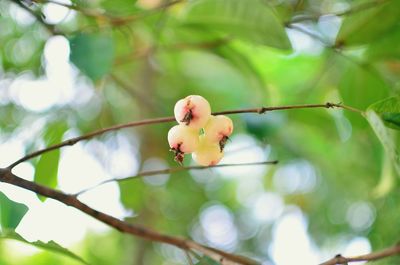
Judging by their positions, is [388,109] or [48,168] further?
[48,168]

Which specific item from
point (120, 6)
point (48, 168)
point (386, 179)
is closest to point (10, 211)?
point (48, 168)

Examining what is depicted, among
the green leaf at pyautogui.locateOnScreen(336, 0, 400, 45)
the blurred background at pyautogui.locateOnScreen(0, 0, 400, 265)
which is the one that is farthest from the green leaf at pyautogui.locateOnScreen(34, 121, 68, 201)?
the green leaf at pyautogui.locateOnScreen(336, 0, 400, 45)

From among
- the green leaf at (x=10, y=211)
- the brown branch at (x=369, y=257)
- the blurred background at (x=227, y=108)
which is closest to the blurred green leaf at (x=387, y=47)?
the blurred background at (x=227, y=108)

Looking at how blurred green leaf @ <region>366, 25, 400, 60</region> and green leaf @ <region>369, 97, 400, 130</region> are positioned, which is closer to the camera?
green leaf @ <region>369, 97, 400, 130</region>

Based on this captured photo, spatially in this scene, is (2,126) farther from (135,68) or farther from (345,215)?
(345,215)

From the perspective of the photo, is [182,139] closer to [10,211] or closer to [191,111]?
[191,111]

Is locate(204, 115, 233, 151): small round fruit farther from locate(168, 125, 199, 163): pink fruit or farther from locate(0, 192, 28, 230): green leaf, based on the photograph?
locate(0, 192, 28, 230): green leaf
